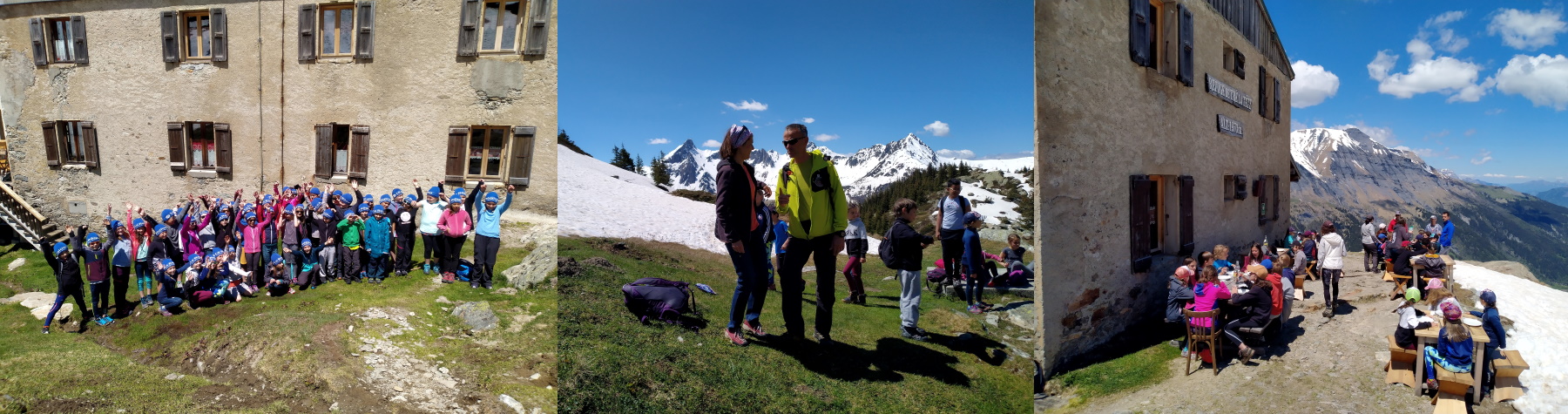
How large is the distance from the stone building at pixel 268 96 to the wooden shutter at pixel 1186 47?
27.1 feet

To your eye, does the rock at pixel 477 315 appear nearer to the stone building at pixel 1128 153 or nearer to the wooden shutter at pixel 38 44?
the stone building at pixel 1128 153

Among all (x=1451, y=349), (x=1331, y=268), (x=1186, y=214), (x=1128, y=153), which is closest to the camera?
(x=1451, y=349)

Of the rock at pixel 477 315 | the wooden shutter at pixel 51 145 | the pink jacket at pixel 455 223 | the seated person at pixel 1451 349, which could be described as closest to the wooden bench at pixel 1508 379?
the seated person at pixel 1451 349

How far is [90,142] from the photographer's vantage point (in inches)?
313

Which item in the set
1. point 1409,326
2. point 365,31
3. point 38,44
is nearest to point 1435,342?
point 1409,326

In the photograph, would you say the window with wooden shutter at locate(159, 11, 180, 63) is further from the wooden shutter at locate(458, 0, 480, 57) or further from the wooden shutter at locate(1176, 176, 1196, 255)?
the wooden shutter at locate(1176, 176, 1196, 255)

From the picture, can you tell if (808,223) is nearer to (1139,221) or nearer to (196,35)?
(1139,221)

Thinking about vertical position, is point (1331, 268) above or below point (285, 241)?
below

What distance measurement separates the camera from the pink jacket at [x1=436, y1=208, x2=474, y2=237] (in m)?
7.60

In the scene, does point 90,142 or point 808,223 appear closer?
point 808,223

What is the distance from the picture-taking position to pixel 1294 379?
20.2 ft

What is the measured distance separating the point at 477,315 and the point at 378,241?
86.5 inches

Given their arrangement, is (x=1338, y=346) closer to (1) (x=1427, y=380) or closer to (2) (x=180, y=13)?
(1) (x=1427, y=380)

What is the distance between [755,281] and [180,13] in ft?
30.8
